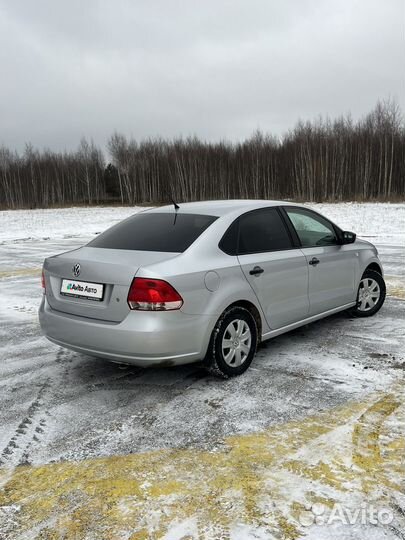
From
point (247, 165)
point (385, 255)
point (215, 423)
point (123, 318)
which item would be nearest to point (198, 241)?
point (123, 318)

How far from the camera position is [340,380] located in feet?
13.4

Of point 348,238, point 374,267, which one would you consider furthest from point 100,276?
point 374,267

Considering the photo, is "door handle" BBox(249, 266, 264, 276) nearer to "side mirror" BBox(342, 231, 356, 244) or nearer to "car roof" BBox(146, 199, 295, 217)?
"car roof" BBox(146, 199, 295, 217)

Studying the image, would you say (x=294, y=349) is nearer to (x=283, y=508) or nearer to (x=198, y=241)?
(x=198, y=241)

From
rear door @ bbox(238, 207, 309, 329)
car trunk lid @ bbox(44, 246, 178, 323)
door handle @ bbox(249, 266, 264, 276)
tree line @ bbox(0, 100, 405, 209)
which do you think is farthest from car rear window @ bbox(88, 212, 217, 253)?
tree line @ bbox(0, 100, 405, 209)

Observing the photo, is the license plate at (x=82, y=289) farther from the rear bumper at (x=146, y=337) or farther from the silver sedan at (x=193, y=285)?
the rear bumper at (x=146, y=337)

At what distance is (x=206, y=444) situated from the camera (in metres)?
3.14

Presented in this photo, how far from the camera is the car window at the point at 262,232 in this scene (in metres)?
4.41

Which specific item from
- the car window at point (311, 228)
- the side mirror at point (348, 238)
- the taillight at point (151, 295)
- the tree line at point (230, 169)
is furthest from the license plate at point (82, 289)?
the tree line at point (230, 169)

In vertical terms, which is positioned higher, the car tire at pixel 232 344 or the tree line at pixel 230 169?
the tree line at pixel 230 169

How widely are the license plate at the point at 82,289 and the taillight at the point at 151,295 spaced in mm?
337

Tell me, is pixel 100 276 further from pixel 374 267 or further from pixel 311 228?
pixel 374 267

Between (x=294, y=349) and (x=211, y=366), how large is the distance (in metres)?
1.28

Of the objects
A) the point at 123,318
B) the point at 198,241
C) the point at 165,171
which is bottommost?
the point at 123,318
